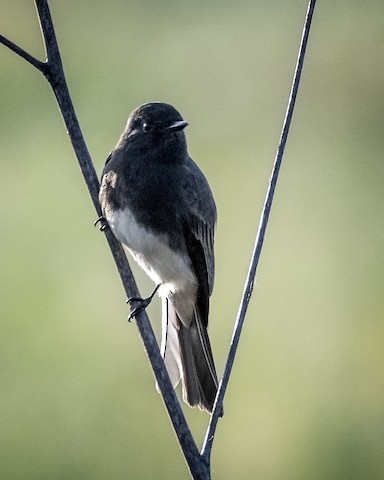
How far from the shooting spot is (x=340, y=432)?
656 cm

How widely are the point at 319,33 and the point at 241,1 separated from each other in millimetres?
1116

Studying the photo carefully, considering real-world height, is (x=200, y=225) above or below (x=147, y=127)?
below

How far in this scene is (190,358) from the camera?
4008 mm

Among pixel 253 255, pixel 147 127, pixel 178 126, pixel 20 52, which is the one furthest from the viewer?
pixel 147 127

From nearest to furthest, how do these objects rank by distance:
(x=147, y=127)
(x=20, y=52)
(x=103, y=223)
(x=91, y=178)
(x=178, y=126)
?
1. (x=20, y=52)
2. (x=91, y=178)
3. (x=103, y=223)
4. (x=178, y=126)
5. (x=147, y=127)

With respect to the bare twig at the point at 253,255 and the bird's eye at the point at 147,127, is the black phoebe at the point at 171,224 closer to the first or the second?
the bird's eye at the point at 147,127

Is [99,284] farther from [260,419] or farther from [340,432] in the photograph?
[340,432]

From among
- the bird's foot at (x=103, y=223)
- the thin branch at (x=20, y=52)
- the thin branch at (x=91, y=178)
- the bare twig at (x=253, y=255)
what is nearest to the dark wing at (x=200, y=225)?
the bird's foot at (x=103, y=223)

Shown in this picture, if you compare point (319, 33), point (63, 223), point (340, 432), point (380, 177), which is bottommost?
point (340, 432)

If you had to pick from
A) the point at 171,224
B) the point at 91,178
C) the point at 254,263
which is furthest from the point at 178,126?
the point at 254,263

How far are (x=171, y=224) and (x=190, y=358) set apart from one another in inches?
23.1

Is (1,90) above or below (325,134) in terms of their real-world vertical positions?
above

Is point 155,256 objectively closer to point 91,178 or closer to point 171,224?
point 171,224

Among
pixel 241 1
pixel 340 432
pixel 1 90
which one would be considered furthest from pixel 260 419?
pixel 241 1
